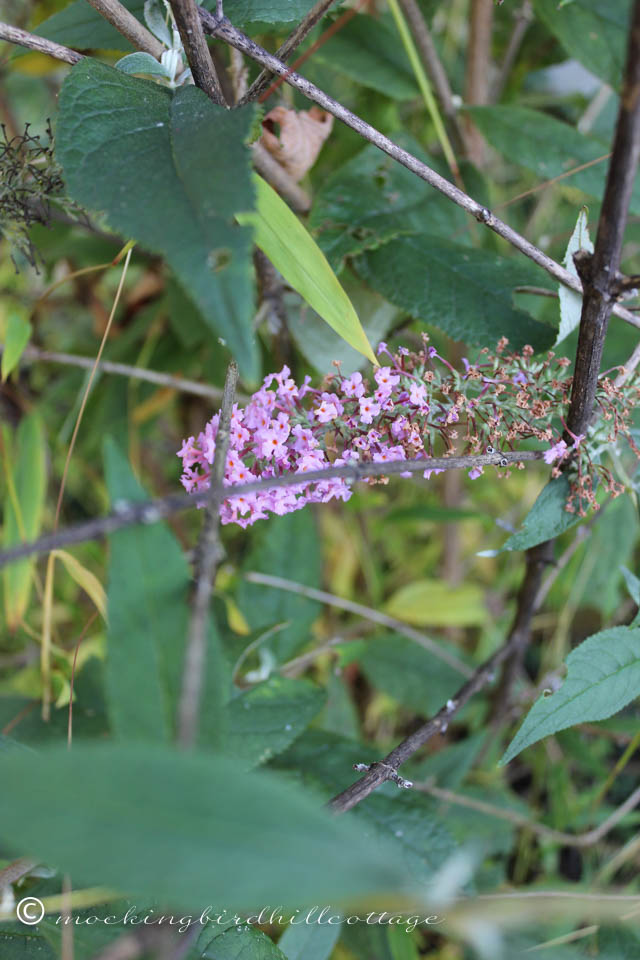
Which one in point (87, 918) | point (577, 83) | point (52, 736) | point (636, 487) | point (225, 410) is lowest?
point (87, 918)

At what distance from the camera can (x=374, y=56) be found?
1.04 meters

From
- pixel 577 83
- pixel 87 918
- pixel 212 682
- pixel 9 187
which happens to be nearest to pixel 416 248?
pixel 9 187

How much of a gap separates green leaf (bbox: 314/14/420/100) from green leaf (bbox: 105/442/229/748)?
859 millimetres

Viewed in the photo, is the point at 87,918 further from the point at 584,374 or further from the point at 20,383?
the point at 20,383

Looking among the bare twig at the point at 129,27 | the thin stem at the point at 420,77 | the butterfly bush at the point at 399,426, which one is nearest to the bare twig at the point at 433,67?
the thin stem at the point at 420,77

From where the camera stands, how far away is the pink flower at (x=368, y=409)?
637mm

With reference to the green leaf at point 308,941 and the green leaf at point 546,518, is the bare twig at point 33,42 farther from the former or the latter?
the green leaf at point 308,941

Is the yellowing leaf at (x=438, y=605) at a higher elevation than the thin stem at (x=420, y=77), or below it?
below

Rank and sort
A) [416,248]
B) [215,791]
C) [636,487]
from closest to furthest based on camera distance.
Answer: [215,791] < [636,487] < [416,248]

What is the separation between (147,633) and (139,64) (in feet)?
1.68

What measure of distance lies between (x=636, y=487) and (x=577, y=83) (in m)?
1.23

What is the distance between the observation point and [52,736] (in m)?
0.93

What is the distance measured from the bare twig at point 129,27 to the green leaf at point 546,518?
0.56m

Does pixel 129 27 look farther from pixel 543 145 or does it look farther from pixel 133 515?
pixel 543 145
